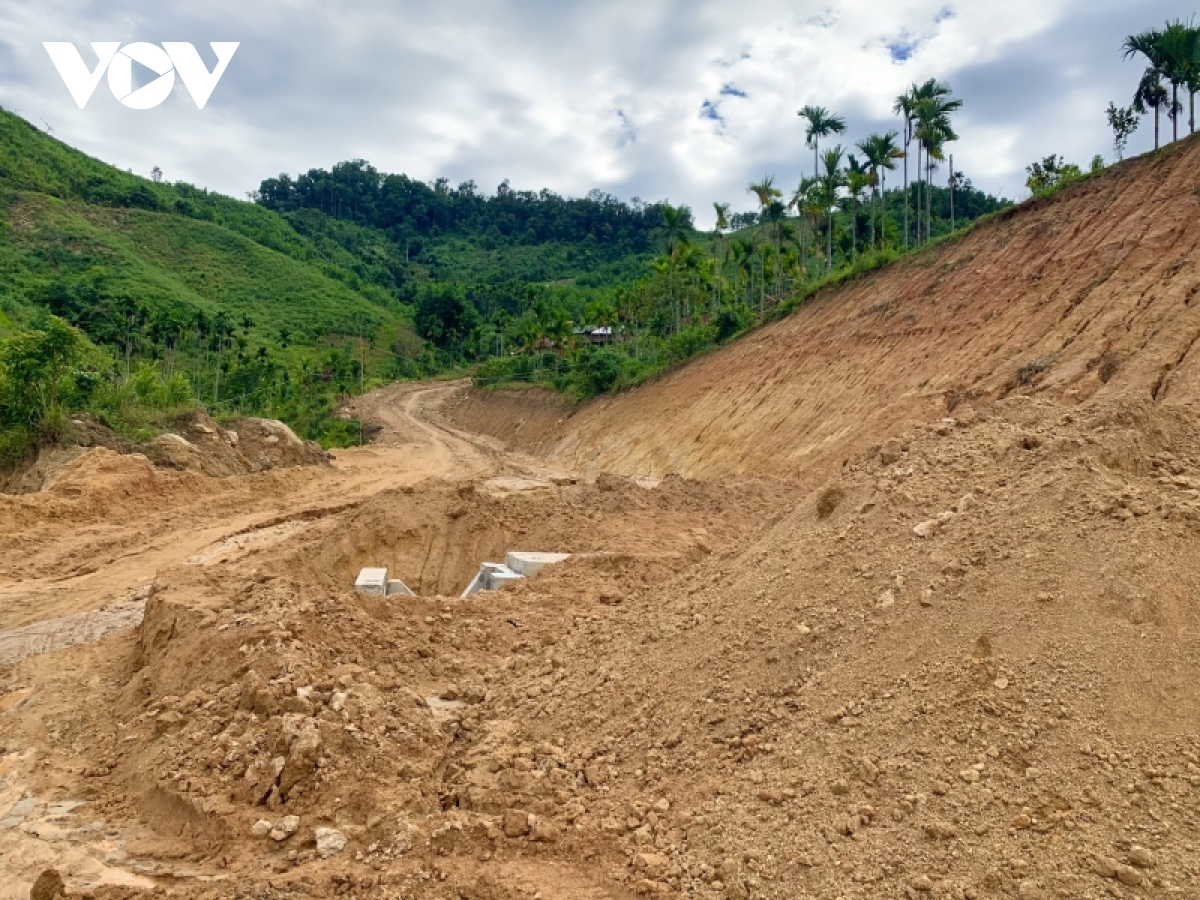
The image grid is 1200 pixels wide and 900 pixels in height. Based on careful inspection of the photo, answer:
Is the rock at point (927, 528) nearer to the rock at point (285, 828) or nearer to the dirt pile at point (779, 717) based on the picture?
the dirt pile at point (779, 717)

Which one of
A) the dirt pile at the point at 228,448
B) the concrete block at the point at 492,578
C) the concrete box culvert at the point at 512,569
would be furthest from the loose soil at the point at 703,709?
the dirt pile at the point at 228,448

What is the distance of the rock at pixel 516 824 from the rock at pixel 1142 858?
2579 millimetres

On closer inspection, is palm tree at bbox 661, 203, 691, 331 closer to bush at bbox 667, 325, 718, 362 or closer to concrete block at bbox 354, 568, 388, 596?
bush at bbox 667, 325, 718, 362

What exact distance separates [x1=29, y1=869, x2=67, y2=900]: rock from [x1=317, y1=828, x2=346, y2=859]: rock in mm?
1154

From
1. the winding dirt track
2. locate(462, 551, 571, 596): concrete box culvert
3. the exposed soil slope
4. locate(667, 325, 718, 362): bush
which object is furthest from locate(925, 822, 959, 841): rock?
locate(667, 325, 718, 362): bush

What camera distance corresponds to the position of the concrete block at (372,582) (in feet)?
29.2

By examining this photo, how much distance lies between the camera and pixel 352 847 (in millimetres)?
3852

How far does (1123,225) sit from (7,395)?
23957 mm

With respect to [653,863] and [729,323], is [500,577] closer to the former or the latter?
[653,863]

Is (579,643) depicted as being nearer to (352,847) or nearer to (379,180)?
(352,847)

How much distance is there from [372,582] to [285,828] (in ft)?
16.9

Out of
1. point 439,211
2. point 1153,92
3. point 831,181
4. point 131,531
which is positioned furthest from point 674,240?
point 439,211

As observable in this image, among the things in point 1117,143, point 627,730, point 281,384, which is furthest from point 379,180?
point 627,730

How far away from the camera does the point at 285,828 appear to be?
4.01 metres
